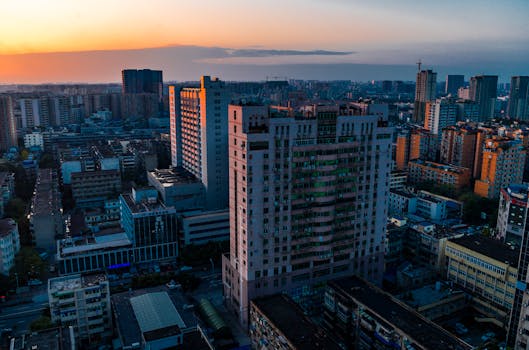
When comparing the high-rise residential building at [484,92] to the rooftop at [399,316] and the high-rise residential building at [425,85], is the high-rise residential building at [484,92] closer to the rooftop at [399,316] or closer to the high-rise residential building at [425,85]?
the high-rise residential building at [425,85]

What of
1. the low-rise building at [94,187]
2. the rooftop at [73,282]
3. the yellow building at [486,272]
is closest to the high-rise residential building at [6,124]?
the low-rise building at [94,187]

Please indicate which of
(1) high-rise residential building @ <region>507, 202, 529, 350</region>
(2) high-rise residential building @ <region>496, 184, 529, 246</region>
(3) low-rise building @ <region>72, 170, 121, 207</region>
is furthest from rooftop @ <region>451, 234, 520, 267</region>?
Answer: (3) low-rise building @ <region>72, 170, 121, 207</region>

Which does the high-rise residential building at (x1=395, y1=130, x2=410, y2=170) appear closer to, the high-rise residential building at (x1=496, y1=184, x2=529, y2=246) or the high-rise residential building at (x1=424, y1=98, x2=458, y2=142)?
the high-rise residential building at (x1=424, y1=98, x2=458, y2=142)

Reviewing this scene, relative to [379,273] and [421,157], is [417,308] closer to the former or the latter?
[379,273]

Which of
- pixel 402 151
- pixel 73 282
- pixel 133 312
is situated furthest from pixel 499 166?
pixel 73 282

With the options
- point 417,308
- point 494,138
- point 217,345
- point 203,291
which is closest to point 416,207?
point 494,138
